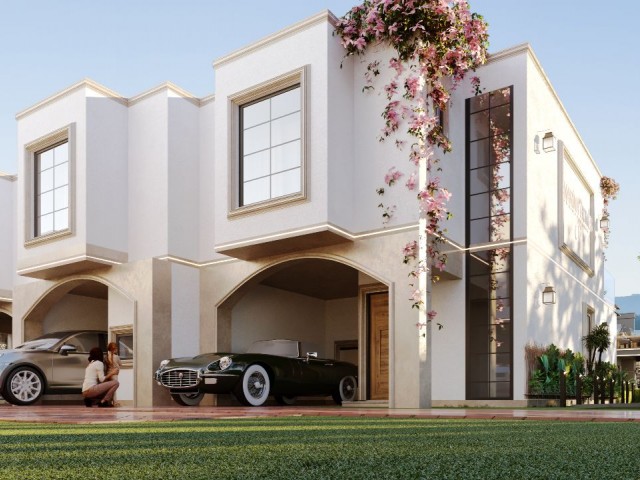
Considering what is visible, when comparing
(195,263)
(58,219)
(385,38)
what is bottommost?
(195,263)

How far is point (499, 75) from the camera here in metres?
13.5

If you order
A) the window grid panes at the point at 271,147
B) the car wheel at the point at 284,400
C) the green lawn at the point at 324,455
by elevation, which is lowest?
the car wheel at the point at 284,400

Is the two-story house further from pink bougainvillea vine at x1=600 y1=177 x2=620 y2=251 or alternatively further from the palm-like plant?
pink bougainvillea vine at x1=600 y1=177 x2=620 y2=251

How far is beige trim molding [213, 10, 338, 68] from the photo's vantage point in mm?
12000

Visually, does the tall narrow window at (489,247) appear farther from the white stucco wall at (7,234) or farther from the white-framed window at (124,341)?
the white stucco wall at (7,234)

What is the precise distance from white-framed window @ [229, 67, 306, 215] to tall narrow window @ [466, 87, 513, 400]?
3.40m

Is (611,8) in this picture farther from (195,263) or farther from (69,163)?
(69,163)

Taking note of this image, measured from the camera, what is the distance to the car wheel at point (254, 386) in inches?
449

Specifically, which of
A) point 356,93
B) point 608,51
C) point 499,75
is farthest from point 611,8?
point 356,93

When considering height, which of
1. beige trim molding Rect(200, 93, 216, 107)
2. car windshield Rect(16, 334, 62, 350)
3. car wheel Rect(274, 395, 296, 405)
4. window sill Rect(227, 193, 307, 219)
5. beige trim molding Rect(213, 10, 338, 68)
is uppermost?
beige trim molding Rect(213, 10, 338, 68)

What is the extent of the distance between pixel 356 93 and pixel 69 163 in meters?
5.91

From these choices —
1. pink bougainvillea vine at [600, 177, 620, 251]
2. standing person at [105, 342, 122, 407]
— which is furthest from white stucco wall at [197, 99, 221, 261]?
pink bougainvillea vine at [600, 177, 620, 251]

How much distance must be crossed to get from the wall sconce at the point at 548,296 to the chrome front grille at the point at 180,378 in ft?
21.3

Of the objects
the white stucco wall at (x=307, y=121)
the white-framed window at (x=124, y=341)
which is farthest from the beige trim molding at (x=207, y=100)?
the white-framed window at (x=124, y=341)
